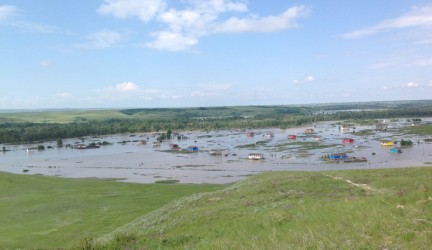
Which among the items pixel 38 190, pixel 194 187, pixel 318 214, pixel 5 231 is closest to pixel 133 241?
pixel 318 214

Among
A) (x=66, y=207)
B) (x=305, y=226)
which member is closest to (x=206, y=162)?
(x=66, y=207)

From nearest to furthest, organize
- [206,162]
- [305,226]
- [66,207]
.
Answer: [305,226], [66,207], [206,162]

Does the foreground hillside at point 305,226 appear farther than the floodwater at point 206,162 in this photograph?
No

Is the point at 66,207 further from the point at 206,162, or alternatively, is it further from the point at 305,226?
the point at 206,162

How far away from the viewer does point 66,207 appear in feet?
119

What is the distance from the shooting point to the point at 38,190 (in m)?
48.5

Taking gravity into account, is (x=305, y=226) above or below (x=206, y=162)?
above

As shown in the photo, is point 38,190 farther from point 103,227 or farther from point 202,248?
point 202,248

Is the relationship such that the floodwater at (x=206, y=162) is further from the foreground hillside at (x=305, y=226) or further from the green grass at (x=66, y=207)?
the foreground hillside at (x=305, y=226)

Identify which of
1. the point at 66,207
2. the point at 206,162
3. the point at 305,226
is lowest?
the point at 206,162

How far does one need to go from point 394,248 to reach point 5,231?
27754 millimetres

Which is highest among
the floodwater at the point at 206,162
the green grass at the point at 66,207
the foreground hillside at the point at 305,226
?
the foreground hillside at the point at 305,226

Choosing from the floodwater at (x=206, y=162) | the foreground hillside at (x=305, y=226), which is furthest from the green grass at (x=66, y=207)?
the floodwater at (x=206, y=162)

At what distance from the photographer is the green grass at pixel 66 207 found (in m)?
25.1
